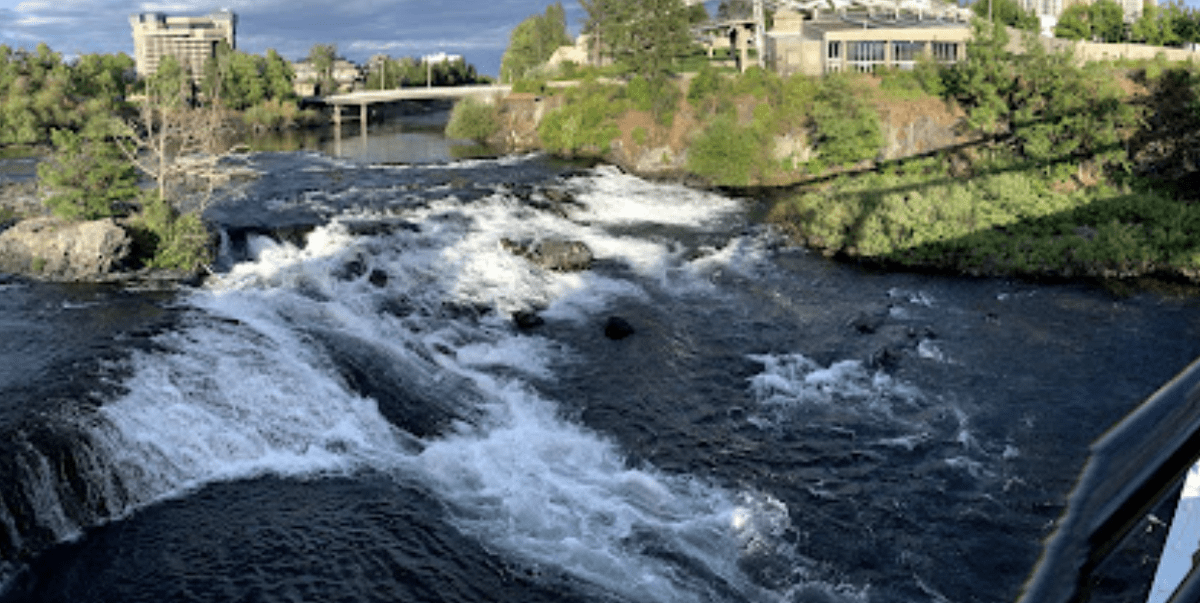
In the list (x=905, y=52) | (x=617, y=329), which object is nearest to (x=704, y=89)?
(x=905, y=52)

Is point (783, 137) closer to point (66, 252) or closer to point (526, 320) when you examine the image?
point (526, 320)

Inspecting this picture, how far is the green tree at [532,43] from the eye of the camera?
9881 cm

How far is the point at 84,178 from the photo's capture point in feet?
93.8

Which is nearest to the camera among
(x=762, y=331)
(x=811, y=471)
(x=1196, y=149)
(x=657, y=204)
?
(x=811, y=471)

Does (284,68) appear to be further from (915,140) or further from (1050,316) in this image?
(1050,316)

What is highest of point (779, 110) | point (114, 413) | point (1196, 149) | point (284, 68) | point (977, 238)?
point (284, 68)

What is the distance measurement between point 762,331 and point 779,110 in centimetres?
2954

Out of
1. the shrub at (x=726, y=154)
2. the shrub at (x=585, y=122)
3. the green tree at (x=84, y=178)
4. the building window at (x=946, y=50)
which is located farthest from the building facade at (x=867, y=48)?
the green tree at (x=84, y=178)

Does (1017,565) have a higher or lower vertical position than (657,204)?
lower

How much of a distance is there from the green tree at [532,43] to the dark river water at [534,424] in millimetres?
68518

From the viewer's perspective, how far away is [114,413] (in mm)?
18000

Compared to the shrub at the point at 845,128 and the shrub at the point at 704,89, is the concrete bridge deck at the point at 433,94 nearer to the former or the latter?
the shrub at the point at 704,89

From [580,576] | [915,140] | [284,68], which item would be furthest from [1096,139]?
[284,68]

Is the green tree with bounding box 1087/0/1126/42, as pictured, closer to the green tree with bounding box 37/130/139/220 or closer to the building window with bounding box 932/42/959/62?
the building window with bounding box 932/42/959/62
